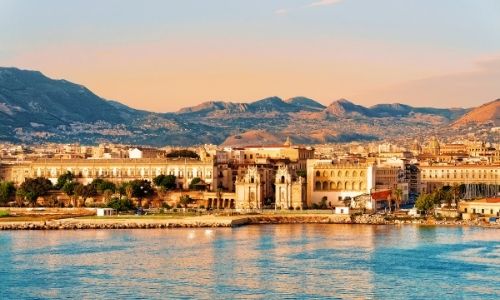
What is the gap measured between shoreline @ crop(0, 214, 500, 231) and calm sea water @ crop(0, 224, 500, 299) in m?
2.32

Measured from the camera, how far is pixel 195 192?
2685 inches

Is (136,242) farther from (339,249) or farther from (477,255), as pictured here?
(477,255)

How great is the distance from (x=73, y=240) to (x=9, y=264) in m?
8.58

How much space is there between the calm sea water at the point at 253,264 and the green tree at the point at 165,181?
1572 cm

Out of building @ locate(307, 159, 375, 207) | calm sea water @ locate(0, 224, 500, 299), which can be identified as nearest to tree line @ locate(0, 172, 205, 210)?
building @ locate(307, 159, 375, 207)

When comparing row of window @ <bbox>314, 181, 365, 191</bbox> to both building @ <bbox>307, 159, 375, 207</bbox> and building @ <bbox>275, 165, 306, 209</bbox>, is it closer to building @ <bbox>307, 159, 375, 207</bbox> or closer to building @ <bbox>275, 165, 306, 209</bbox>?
building @ <bbox>307, 159, 375, 207</bbox>

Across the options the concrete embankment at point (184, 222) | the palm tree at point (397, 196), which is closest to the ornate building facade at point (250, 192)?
the concrete embankment at point (184, 222)

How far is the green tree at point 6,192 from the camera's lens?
6781 cm

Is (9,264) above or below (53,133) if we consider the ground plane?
below

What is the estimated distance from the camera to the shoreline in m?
55.3

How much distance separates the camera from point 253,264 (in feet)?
128

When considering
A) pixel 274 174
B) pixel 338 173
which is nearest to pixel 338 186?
pixel 338 173

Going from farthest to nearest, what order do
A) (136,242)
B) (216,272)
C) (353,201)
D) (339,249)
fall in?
(353,201)
(136,242)
(339,249)
(216,272)

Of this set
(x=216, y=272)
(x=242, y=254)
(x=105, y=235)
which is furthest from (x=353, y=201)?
(x=216, y=272)
